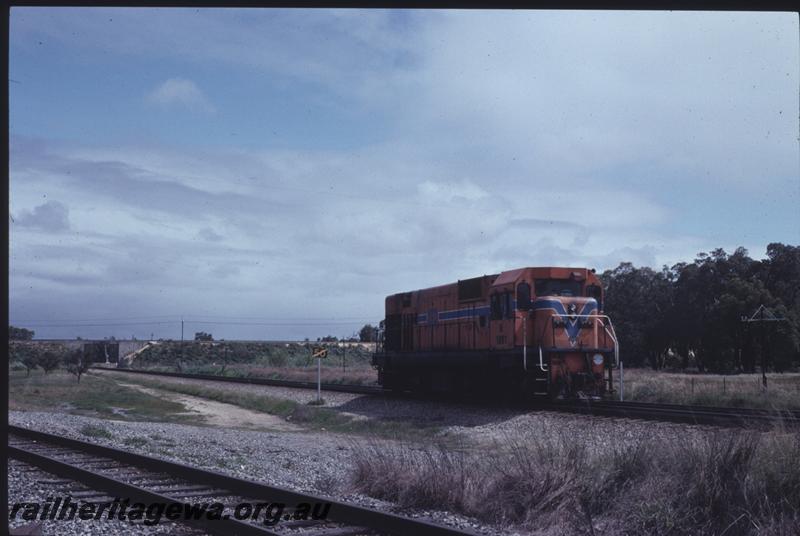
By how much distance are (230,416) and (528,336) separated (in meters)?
11.0

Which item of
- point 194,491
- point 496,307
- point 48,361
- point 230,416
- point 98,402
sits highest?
point 496,307

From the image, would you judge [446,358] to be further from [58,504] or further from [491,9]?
[491,9]

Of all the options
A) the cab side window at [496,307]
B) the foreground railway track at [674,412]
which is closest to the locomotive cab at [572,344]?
the foreground railway track at [674,412]

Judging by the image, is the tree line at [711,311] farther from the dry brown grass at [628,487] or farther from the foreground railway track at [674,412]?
the dry brown grass at [628,487]

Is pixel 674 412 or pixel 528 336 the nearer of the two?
pixel 674 412

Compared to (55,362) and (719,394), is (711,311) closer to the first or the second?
(719,394)

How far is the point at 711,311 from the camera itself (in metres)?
34.0

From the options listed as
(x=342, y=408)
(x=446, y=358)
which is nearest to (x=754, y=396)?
(x=446, y=358)

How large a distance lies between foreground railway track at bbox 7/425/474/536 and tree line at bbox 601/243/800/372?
2186 centimetres

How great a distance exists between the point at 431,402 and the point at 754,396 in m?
9.26

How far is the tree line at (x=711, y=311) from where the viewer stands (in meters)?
30.4

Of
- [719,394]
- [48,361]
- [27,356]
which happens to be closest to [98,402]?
[719,394]

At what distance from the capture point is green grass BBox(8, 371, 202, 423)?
82.9 feet

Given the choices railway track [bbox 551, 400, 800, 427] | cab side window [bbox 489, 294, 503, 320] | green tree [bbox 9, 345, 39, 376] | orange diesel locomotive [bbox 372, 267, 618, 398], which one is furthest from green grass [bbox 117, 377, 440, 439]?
green tree [bbox 9, 345, 39, 376]
